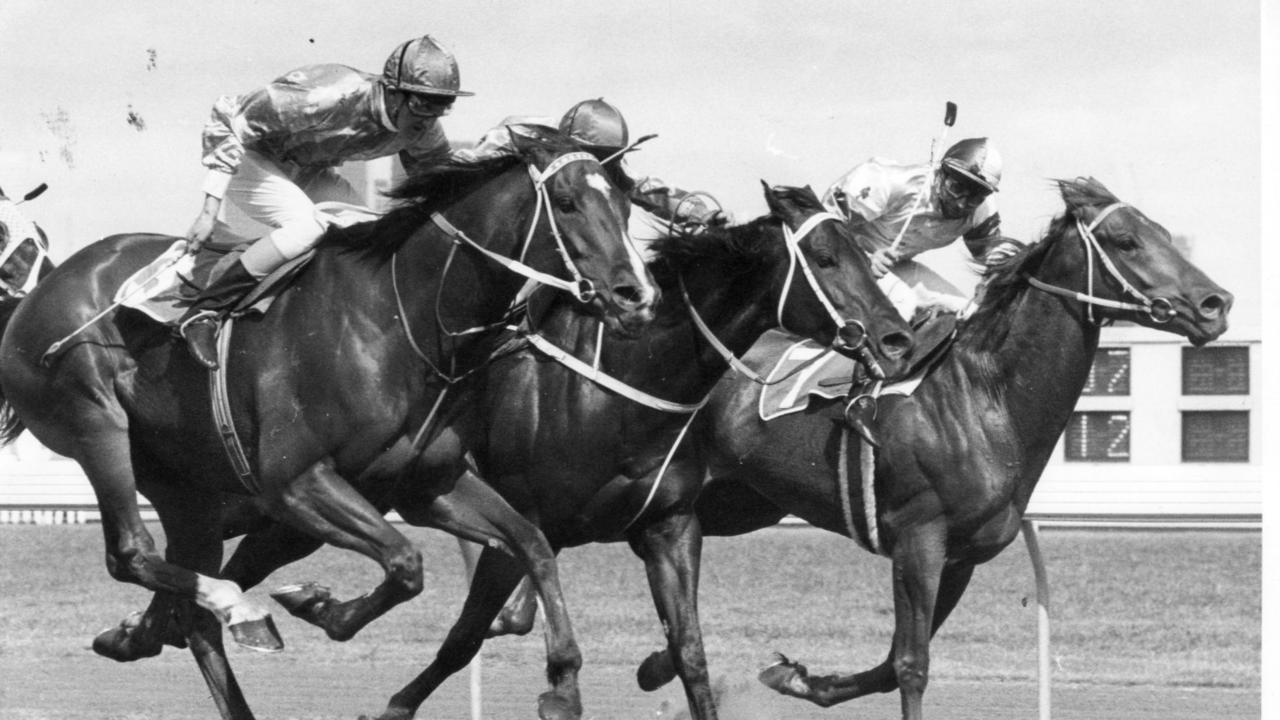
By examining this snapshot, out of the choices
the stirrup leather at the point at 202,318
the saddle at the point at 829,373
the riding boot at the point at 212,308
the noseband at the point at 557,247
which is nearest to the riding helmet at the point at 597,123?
the saddle at the point at 829,373

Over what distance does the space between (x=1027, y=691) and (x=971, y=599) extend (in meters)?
3.04

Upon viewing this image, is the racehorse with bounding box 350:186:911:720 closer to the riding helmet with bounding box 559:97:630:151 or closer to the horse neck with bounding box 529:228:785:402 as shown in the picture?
the horse neck with bounding box 529:228:785:402

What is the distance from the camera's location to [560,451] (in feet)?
21.9

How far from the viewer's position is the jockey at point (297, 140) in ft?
21.0

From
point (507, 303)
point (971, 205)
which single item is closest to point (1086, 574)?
point (971, 205)

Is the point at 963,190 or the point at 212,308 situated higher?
the point at 212,308

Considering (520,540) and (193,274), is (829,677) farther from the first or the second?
(193,274)

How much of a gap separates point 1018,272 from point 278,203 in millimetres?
2700

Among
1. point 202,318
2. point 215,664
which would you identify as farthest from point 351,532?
point 215,664

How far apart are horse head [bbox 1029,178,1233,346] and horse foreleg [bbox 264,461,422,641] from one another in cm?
271

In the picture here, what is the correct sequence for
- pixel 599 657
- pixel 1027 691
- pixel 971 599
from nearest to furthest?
pixel 1027 691
pixel 599 657
pixel 971 599

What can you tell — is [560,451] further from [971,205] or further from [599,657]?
[599,657]

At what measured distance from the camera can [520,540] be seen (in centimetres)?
616

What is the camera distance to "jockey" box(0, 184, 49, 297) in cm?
881
